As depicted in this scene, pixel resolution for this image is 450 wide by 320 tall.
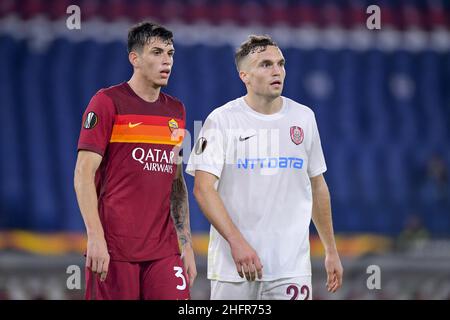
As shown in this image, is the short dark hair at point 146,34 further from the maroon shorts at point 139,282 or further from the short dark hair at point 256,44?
the maroon shorts at point 139,282

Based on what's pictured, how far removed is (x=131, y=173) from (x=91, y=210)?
32cm

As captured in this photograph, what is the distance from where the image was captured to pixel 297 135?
533cm

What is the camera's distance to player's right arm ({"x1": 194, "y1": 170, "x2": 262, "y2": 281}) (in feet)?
16.1

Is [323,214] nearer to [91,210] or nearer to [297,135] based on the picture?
[297,135]

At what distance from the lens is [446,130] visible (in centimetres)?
1355

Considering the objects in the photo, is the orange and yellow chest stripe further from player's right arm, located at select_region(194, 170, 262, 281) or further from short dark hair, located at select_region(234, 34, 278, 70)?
short dark hair, located at select_region(234, 34, 278, 70)

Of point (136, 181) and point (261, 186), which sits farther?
point (261, 186)

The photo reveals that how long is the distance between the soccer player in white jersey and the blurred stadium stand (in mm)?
6277

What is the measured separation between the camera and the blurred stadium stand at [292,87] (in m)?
12.1

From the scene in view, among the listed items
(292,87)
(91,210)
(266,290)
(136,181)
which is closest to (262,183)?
(266,290)

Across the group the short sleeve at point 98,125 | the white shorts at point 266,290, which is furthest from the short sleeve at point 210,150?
the white shorts at point 266,290

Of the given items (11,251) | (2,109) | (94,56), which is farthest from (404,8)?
(11,251)

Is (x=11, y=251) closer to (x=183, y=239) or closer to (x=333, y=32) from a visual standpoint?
(x=183, y=239)

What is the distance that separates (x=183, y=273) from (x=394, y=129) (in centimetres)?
900
